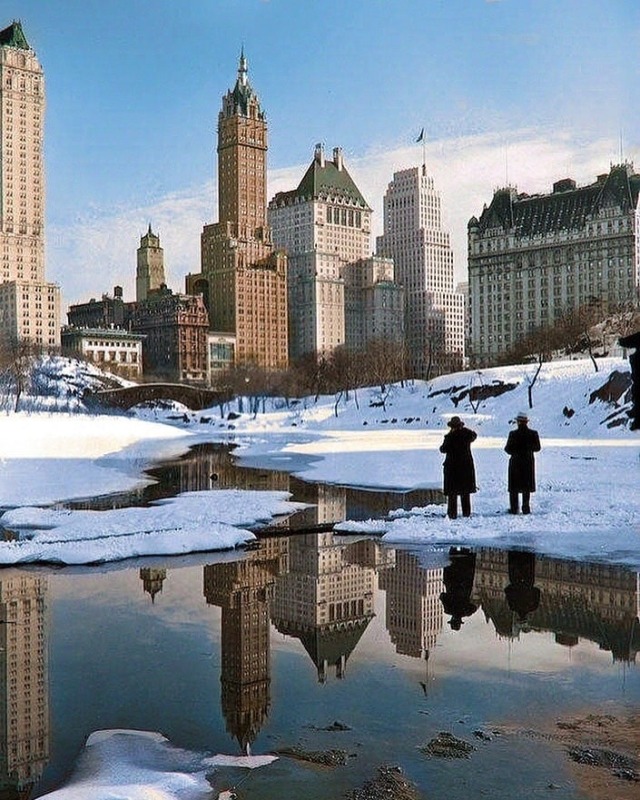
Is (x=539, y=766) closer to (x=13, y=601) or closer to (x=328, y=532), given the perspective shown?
(x=13, y=601)

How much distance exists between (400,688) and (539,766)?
174cm

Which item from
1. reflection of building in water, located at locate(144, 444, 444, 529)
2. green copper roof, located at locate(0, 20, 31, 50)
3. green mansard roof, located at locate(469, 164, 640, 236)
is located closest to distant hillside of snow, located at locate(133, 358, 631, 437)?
reflection of building in water, located at locate(144, 444, 444, 529)

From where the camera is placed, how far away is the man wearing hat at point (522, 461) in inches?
628

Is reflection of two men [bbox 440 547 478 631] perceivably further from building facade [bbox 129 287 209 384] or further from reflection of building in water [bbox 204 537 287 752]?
building facade [bbox 129 287 209 384]

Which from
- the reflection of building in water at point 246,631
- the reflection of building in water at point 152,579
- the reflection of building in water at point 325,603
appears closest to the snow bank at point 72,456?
the reflection of building in water at point 152,579

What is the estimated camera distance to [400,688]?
731 centimetres

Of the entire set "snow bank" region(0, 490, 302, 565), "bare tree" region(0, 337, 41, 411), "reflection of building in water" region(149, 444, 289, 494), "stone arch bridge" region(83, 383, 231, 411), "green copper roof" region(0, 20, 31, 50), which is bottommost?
"reflection of building in water" region(149, 444, 289, 494)

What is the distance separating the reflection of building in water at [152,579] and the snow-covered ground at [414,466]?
3.79 feet

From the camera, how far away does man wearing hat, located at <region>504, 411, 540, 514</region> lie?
1596 centimetres

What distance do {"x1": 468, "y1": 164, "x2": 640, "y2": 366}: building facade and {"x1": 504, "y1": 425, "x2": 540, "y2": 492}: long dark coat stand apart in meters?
150

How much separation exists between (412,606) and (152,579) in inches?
146

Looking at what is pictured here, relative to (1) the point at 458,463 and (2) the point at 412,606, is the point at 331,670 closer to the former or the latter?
(2) the point at 412,606

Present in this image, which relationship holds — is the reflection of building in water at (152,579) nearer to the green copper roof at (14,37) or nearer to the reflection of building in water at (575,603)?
the reflection of building in water at (575,603)

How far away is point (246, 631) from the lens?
897cm
